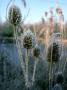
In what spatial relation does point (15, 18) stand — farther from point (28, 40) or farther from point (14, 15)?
point (28, 40)

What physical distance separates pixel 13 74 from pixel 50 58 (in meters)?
1.46

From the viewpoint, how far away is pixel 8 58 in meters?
5.05

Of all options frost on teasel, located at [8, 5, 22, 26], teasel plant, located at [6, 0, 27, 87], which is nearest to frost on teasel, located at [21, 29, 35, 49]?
teasel plant, located at [6, 0, 27, 87]

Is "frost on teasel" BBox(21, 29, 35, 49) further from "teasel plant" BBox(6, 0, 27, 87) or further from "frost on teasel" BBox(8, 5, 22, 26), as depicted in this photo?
"frost on teasel" BBox(8, 5, 22, 26)

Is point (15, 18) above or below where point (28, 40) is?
above

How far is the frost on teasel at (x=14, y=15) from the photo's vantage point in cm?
287

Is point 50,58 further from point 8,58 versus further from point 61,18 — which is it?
point 8,58

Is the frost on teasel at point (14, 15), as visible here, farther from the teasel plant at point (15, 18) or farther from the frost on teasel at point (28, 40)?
the frost on teasel at point (28, 40)

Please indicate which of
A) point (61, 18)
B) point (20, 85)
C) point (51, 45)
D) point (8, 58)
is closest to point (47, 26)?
point (61, 18)

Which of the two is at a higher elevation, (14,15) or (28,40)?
(14,15)

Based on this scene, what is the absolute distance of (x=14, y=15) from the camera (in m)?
2.94

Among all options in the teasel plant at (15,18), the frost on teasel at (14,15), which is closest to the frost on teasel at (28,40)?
the teasel plant at (15,18)

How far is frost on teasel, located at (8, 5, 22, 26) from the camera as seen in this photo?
2870mm

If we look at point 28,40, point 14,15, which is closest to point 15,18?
point 14,15
